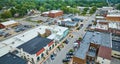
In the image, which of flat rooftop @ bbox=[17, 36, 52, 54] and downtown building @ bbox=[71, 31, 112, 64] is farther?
flat rooftop @ bbox=[17, 36, 52, 54]

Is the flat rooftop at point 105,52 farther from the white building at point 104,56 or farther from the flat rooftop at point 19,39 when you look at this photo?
the flat rooftop at point 19,39

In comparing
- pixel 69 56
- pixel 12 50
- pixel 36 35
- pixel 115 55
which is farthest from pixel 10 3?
pixel 115 55

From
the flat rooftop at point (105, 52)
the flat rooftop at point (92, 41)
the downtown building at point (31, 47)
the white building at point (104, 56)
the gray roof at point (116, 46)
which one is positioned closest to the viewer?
the white building at point (104, 56)

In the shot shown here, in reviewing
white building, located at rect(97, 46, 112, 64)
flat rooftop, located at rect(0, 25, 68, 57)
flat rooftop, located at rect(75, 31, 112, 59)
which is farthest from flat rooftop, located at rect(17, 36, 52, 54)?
white building, located at rect(97, 46, 112, 64)

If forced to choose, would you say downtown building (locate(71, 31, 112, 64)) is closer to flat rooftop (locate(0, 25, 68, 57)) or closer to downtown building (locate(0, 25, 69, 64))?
downtown building (locate(0, 25, 69, 64))

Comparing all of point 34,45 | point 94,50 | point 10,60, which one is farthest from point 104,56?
point 10,60

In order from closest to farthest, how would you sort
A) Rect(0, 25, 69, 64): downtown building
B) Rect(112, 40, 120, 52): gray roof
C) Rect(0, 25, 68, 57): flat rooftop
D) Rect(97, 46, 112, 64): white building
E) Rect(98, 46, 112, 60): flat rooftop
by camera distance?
Rect(97, 46, 112, 64): white building, Rect(98, 46, 112, 60): flat rooftop, Rect(0, 25, 69, 64): downtown building, Rect(112, 40, 120, 52): gray roof, Rect(0, 25, 68, 57): flat rooftop

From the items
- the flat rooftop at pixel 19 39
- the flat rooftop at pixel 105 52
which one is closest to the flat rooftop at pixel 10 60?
the flat rooftop at pixel 19 39

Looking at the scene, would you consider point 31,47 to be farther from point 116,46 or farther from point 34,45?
point 116,46

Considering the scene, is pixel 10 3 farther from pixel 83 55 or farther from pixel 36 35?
pixel 83 55
